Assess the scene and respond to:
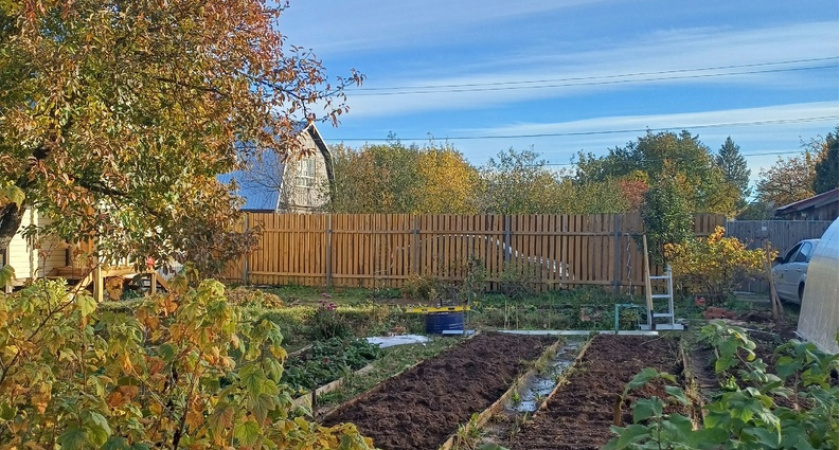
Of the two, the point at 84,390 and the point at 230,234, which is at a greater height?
the point at 230,234

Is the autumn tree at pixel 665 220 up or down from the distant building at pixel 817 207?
down

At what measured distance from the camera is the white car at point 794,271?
1361 cm

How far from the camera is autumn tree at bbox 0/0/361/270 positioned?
6.08 metres

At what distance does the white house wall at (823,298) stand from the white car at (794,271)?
3.56m

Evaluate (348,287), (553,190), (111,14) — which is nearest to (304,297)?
(348,287)

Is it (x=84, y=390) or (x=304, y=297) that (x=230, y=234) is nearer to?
(x=84, y=390)

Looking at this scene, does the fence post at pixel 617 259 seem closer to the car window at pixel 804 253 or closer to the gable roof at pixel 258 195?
the car window at pixel 804 253

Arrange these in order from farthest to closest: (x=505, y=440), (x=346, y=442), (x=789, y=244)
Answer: (x=789, y=244) → (x=505, y=440) → (x=346, y=442)

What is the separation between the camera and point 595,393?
711 centimetres

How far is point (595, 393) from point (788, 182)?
35186mm

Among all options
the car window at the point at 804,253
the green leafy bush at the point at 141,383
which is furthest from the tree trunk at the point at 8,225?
the car window at the point at 804,253

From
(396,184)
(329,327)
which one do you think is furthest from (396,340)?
(396,184)

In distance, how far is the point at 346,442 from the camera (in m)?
2.54

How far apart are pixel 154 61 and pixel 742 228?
15.5 metres
